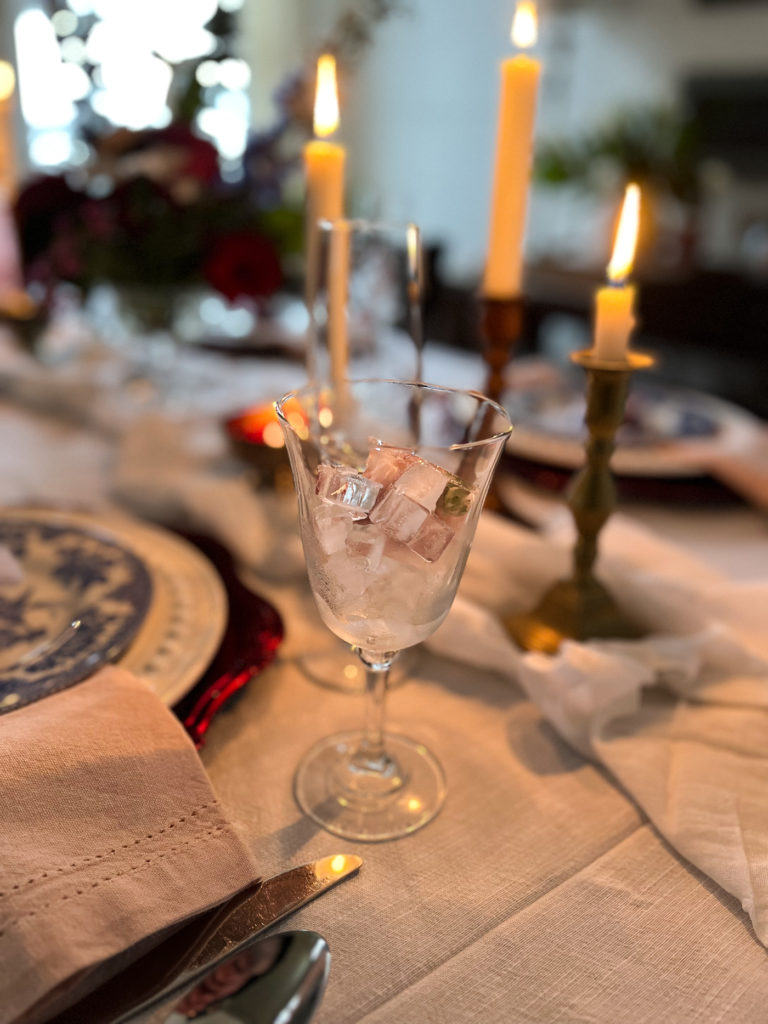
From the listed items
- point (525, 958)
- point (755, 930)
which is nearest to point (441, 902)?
point (525, 958)

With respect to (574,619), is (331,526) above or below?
above

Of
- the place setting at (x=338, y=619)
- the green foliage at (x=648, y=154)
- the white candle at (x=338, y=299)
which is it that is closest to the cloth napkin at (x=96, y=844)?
the place setting at (x=338, y=619)

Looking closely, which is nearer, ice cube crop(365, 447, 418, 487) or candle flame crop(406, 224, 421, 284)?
ice cube crop(365, 447, 418, 487)

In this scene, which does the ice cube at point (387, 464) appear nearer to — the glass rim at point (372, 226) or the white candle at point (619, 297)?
the white candle at point (619, 297)

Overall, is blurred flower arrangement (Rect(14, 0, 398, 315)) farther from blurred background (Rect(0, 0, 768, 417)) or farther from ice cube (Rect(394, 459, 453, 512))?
ice cube (Rect(394, 459, 453, 512))

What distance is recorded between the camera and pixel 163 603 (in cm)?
60

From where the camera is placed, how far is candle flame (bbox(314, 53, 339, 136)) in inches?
27.4

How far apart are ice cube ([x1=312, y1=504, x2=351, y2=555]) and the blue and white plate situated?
6.7 inches

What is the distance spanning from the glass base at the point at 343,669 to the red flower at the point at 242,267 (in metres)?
0.55

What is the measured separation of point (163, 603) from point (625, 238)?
1.35ft

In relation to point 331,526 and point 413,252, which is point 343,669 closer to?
point 331,526

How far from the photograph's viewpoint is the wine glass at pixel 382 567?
419mm

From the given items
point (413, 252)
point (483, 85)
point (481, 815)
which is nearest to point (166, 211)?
point (413, 252)

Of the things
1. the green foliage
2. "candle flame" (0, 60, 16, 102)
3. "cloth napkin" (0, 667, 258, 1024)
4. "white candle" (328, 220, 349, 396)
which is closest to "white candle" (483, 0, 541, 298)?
"white candle" (328, 220, 349, 396)
